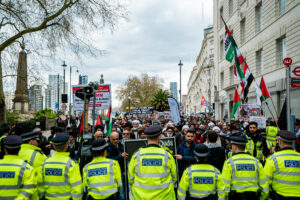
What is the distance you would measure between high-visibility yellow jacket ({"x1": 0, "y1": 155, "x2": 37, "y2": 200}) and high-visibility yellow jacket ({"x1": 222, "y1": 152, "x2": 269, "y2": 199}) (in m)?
2.83

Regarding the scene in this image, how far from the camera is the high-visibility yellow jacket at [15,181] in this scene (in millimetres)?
3342

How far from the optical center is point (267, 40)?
19500 mm

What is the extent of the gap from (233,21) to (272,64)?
10.2 m

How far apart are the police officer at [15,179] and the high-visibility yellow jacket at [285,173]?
3.52 meters

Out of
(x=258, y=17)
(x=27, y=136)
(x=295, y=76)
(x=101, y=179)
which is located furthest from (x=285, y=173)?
(x=258, y=17)

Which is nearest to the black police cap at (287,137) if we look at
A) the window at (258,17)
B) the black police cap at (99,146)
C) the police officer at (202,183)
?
the police officer at (202,183)

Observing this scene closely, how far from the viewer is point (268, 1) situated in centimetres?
1916

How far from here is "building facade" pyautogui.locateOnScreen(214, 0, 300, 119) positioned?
16.0 m

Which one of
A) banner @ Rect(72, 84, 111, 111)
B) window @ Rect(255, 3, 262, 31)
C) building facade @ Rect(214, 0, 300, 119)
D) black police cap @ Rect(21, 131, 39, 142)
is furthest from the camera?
window @ Rect(255, 3, 262, 31)

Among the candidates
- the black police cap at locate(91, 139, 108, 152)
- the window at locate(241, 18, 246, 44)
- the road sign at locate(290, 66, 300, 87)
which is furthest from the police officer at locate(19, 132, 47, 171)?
the window at locate(241, 18, 246, 44)

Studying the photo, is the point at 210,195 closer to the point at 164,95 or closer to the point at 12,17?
the point at 12,17

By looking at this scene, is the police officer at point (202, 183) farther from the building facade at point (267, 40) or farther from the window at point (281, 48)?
the window at point (281, 48)

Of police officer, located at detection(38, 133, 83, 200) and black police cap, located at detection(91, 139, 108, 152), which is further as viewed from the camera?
black police cap, located at detection(91, 139, 108, 152)

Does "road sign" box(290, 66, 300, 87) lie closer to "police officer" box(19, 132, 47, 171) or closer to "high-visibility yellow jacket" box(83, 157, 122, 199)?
"high-visibility yellow jacket" box(83, 157, 122, 199)
